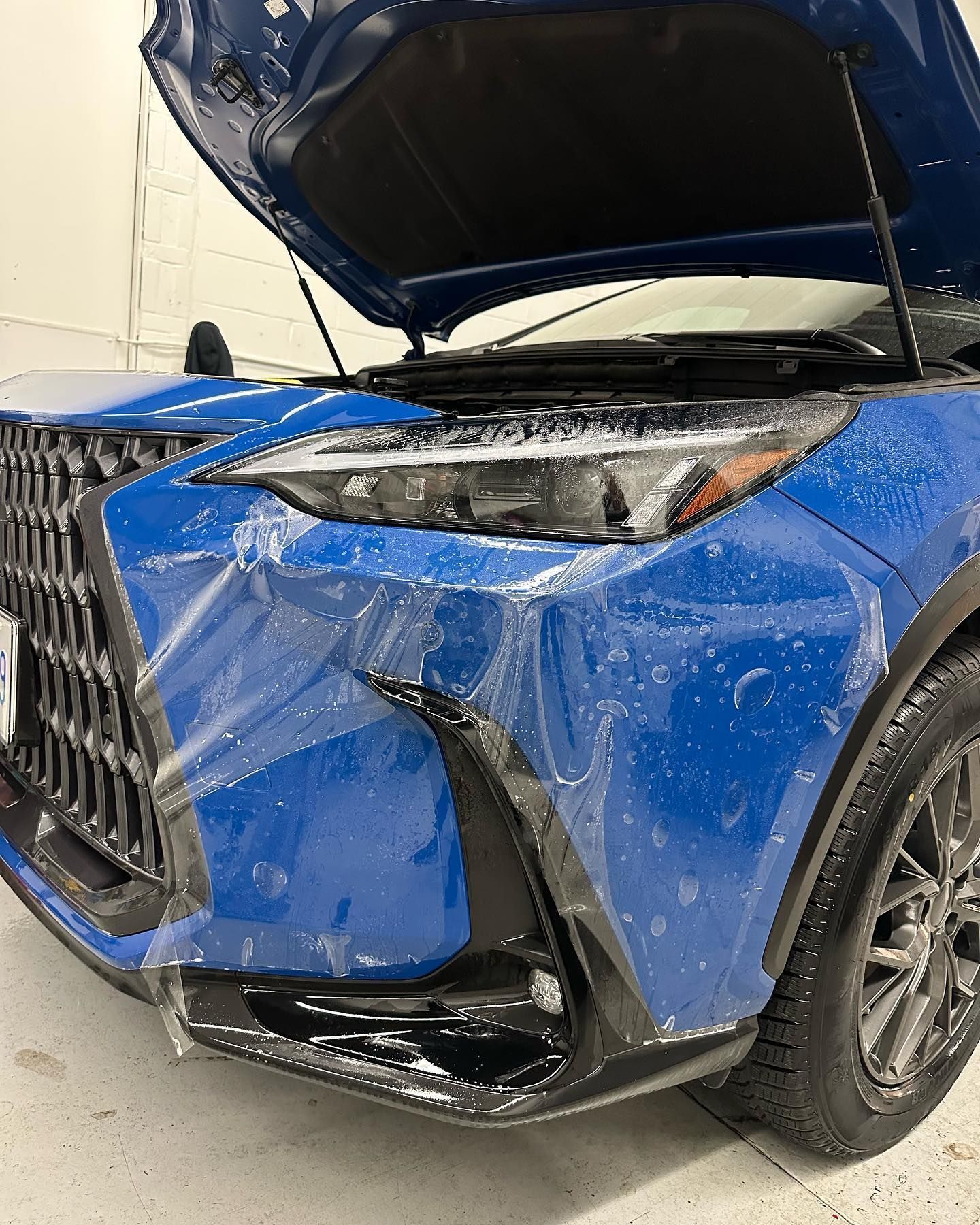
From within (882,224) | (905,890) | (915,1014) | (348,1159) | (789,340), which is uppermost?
(882,224)

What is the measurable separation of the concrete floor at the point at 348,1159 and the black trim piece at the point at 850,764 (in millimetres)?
402

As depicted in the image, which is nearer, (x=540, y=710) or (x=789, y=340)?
(x=540, y=710)

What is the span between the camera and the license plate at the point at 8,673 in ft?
4.37

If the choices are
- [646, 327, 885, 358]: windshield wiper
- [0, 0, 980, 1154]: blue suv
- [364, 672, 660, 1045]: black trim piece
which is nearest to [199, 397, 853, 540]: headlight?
[0, 0, 980, 1154]: blue suv

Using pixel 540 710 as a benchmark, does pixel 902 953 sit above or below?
below

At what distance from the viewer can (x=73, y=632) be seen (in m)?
1.19

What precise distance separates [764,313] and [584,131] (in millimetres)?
492

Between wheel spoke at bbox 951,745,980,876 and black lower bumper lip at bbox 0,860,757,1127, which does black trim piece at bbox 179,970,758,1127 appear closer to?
black lower bumper lip at bbox 0,860,757,1127

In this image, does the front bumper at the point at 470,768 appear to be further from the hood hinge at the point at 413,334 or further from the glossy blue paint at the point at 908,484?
the hood hinge at the point at 413,334

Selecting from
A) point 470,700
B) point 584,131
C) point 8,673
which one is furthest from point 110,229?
point 470,700

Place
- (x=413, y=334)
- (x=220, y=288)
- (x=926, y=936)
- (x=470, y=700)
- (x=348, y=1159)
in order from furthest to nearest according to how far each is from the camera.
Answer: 1. (x=220, y=288)
2. (x=413, y=334)
3. (x=926, y=936)
4. (x=348, y=1159)
5. (x=470, y=700)

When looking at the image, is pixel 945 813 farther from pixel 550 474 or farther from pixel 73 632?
pixel 73 632

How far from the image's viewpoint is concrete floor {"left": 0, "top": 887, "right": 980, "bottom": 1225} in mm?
1157

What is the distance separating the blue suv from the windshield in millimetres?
232
